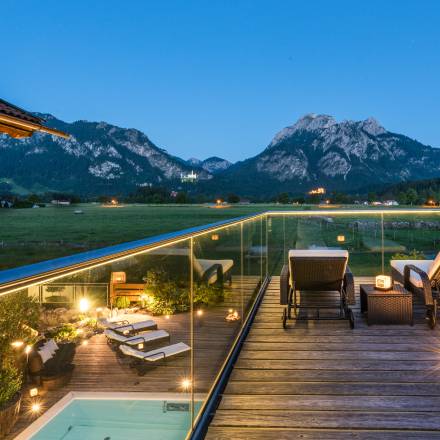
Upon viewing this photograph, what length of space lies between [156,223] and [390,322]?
79.2m

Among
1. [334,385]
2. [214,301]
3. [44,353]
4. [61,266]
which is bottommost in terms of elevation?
[334,385]

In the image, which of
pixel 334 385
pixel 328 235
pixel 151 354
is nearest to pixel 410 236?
pixel 328 235

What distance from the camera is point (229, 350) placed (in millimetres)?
3148

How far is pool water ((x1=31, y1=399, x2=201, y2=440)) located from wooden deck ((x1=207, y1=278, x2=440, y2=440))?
46 cm

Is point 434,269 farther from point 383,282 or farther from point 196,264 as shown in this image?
point 196,264

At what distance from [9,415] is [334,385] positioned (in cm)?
217

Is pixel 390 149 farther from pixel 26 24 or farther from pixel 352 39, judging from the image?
pixel 26 24

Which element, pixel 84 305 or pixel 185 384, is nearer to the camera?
pixel 84 305

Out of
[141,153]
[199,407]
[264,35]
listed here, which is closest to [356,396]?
[199,407]

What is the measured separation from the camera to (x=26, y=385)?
1057 millimetres

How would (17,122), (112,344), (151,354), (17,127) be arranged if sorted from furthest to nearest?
(17,127), (17,122), (151,354), (112,344)

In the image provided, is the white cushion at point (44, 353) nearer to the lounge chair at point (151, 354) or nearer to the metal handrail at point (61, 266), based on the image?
the metal handrail at point (61, 266)

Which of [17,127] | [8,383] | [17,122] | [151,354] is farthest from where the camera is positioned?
[17,127]

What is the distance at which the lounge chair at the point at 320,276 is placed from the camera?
155 inches
